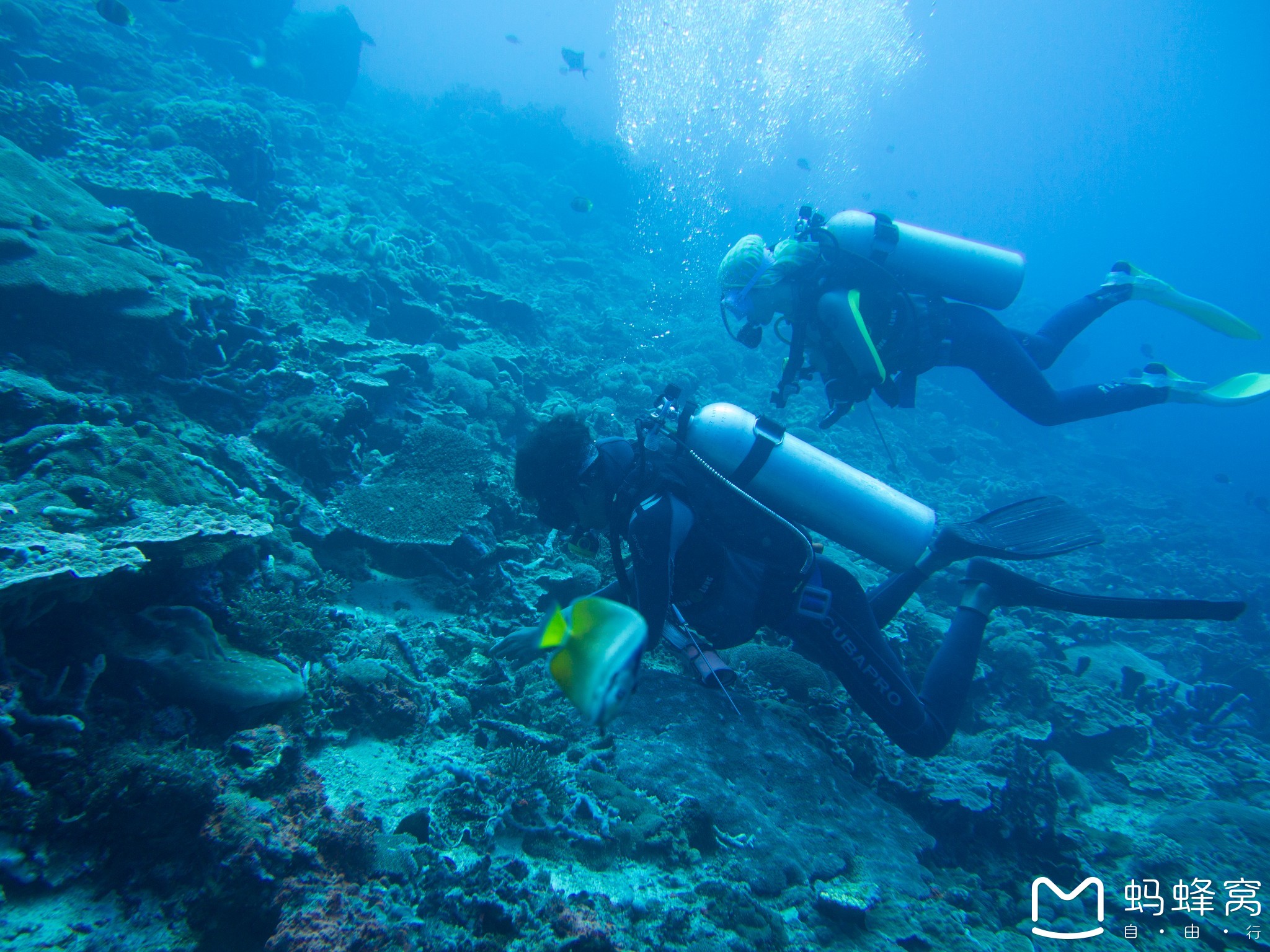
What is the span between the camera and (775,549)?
3449 millimetres

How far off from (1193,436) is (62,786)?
6901 centimetres

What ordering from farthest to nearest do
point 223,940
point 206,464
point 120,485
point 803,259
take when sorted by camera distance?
point 803,259 < point 206,464 < point 120,485 < point 223,940

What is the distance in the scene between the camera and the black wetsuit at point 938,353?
5355mm

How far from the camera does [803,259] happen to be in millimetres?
5492

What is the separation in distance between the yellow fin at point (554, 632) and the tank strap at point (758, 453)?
260 cm

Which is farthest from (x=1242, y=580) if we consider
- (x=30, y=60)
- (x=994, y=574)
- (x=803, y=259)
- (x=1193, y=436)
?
(x=1193, y=436)

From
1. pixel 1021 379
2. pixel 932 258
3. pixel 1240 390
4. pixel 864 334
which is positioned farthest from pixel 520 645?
pixel 1240 390

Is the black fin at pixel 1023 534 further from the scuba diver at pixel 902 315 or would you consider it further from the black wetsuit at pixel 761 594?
the scuba diver at pixel 902 315

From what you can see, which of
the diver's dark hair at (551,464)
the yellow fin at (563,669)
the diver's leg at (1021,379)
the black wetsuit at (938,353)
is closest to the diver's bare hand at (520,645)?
the diver's dark hair at (551,464)

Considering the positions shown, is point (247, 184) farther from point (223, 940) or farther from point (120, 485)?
point (223, 940)

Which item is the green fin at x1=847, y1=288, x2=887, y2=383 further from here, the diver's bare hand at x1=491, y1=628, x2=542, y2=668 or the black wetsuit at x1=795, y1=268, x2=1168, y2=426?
the diver's bare hand at x1=491, y1=628, x2=542, y2=668

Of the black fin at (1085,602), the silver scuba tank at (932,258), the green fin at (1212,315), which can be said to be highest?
the green fin at (1212,315)

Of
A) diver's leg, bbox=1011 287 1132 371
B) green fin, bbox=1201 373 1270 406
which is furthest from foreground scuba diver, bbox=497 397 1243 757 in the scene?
green fin, bbox=1201 373 1270 406

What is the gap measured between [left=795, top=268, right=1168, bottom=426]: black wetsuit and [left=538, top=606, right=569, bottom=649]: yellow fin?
15.3ft
